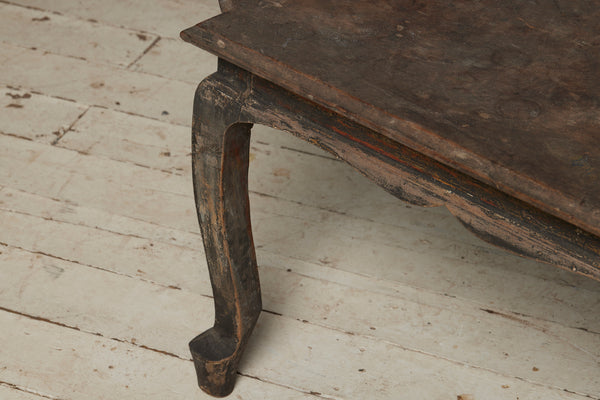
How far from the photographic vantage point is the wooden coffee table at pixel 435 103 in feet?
2.50

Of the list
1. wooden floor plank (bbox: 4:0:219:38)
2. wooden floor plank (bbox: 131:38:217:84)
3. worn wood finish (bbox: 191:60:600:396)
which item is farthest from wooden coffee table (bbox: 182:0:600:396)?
wooden floor plank (bbox: 4:0:219:38)

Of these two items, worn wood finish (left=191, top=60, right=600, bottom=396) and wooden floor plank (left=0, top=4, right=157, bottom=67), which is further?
wooden floor plank (left=0, top=4, right=157, bottom=67)

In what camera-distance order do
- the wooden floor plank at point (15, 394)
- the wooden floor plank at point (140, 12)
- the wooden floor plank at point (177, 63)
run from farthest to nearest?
the wooden floor plank at point (140, 12)
the wooden floor plank at point (177, 63)
the wooden floor plank at point (15, 394)

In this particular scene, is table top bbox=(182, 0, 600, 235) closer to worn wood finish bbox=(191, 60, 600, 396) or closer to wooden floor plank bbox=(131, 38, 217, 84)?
worn wood finish bbox=(191, 60, 600, 396)

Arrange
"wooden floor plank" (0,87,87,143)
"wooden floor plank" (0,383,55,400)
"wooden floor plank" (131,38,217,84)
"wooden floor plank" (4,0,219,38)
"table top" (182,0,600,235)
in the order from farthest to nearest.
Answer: "wooden floor plank" (4,0,219,38) < "wooden floor plank" (131,38,217,84) < "wooden floor plank" (0,87,87,143) < "wooden floor plank" (0,383,55,400) < "table top" (182,0,600,235)

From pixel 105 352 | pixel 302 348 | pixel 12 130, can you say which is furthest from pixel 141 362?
pixel 12 130

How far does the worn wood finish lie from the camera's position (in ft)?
2.58

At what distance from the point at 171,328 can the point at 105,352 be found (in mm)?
125

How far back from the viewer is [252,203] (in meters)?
1.59

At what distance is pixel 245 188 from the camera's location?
1106 millimetres

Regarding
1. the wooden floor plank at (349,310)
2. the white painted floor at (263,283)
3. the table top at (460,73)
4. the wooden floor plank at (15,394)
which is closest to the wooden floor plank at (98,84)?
the white painted floor at (263,283)

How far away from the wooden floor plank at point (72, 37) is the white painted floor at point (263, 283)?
0.20 m

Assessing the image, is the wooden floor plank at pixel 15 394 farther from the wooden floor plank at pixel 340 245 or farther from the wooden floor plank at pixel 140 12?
the wooden floor plank at pixel 140 12

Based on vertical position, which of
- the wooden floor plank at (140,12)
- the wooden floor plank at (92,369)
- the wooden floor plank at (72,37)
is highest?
the wooden floor plank at (140,12)
